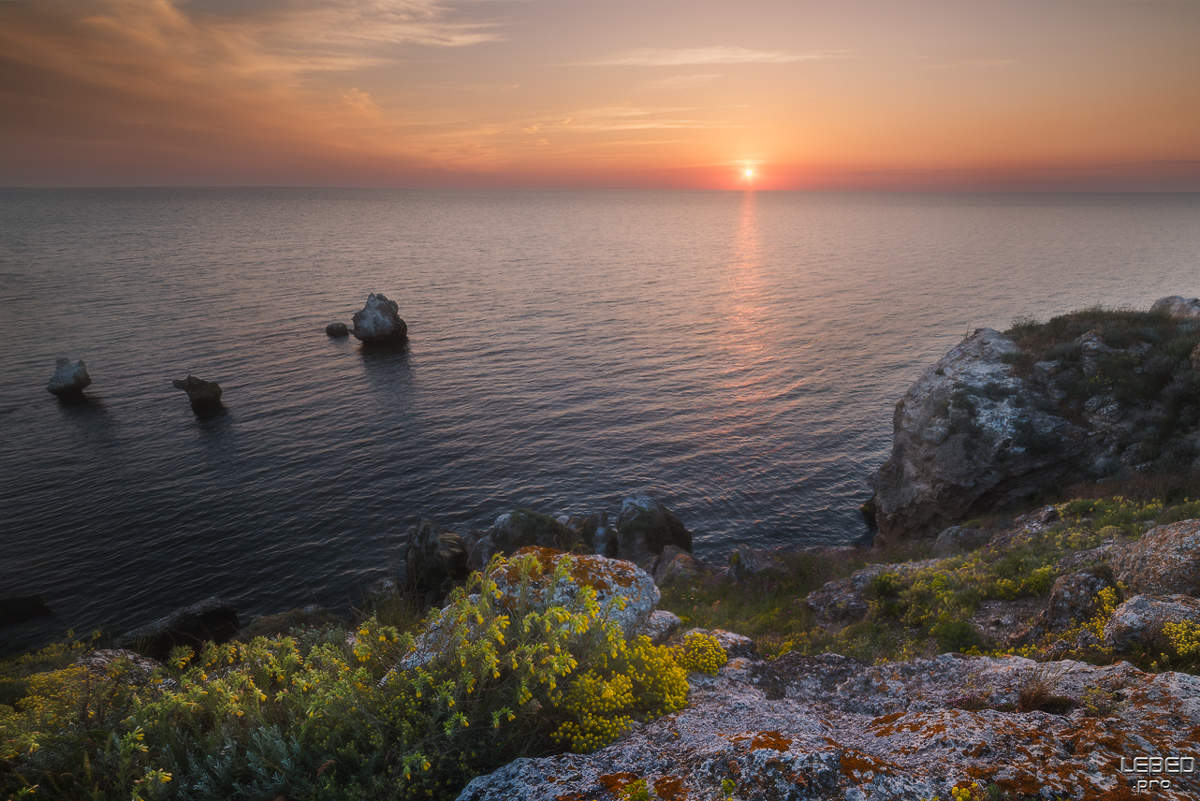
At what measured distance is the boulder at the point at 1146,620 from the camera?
7.93 m

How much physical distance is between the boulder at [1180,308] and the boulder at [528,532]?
1470 inches

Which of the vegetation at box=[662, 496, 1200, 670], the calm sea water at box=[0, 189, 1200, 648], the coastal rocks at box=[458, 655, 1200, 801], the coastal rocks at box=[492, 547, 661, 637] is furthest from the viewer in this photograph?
the calm sea water at box=[0, 189, 1200, 648]

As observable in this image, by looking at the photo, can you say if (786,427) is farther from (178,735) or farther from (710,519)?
(178,735)

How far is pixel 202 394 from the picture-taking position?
4797 cm

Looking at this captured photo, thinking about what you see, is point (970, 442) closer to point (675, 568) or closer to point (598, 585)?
point (675, 568)

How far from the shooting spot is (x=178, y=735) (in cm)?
567

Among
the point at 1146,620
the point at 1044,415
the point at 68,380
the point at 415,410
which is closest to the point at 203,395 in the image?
the point at 68,380

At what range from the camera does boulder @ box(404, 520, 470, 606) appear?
29156 millimetres

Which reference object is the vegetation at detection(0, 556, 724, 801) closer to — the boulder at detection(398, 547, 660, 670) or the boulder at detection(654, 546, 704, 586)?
the boulder at detection(398, 547, 660, 670)

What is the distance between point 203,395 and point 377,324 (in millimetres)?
25593

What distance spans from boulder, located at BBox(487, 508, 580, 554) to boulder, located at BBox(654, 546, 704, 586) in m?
4.67

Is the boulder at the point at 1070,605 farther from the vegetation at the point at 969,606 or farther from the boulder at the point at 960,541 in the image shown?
the boulder at the point at 960,541

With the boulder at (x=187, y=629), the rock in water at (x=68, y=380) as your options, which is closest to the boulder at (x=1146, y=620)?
the boulder at (x=187, y=629)

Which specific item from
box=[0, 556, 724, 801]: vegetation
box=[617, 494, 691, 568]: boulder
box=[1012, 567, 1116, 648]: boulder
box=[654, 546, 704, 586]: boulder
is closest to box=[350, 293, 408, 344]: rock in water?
box=[617, 494, 691, 568]: boulder
